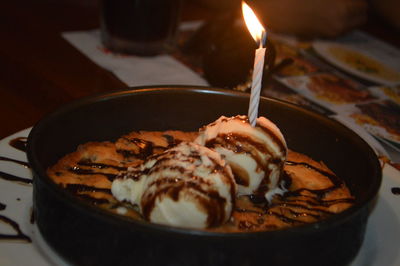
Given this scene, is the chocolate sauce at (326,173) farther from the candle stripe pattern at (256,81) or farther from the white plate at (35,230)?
the candle stripe pattern at (256,81)

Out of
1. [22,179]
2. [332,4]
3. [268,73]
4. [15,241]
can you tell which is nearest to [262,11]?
[332,4]

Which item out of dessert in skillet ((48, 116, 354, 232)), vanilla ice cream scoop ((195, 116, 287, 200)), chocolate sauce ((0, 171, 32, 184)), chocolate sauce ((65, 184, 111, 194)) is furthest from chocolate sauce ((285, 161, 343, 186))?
chocolate sauce ((0, 171, 32, 184))

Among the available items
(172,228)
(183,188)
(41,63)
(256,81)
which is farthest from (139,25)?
(172,228)

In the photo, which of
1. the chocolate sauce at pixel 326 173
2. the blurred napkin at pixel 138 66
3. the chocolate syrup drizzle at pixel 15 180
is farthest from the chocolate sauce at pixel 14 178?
the blurred napkin at pixel 138 66

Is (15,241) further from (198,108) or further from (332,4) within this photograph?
(332,4)

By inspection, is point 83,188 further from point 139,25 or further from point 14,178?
point 139,25

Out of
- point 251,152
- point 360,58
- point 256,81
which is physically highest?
point 256,81
